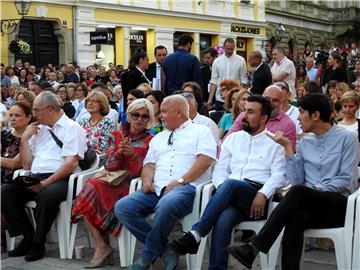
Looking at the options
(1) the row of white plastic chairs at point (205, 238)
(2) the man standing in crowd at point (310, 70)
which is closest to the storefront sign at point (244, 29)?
(2) the man standing in crowd at point (310, 70)

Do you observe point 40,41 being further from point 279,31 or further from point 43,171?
point 43,171

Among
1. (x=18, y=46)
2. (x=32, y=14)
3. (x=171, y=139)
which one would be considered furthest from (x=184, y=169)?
(x=32, y=14)

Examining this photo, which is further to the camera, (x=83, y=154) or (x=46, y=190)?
(x=83, y=154)

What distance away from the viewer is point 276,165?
16.6 ft

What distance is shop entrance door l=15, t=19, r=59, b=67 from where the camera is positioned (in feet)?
68.5

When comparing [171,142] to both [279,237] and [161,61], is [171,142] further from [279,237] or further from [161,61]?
[161,61]

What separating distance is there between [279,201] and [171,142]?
1.15 meters

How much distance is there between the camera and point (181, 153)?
18.0ft

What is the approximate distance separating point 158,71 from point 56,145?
410 cm

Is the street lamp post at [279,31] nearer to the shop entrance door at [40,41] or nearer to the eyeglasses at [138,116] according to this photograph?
the shop entrance door at [40,41]

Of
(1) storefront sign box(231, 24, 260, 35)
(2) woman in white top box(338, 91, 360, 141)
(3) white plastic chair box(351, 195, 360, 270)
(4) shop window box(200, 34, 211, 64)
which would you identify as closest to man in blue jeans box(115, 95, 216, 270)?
(3) white plastic chair box(351, 195, 360, 270)

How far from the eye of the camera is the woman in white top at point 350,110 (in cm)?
654

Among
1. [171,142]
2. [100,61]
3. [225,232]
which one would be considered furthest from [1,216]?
[100,61]

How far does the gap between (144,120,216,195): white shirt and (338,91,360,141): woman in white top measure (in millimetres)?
1823
